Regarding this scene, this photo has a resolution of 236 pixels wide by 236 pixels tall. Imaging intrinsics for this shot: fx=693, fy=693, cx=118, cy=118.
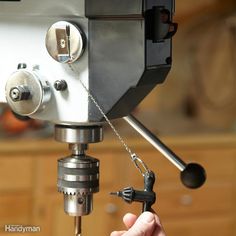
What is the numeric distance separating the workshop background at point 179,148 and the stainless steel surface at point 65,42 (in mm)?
1394

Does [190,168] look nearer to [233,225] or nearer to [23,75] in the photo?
[23,75]

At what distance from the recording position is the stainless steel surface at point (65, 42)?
2.33ft

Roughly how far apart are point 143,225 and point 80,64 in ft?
0.62

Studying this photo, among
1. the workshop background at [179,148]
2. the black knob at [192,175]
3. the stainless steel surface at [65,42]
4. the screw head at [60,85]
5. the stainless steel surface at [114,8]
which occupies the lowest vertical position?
the workshop background at [179,148]

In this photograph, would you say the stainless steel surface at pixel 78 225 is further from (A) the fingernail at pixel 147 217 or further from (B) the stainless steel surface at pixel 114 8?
(B) the stainless steel surface at pixel 114 8

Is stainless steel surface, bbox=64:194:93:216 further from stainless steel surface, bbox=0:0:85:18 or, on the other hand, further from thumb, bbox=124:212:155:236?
stainless steel surface, bbox=0:0:85:18

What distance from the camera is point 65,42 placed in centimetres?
72

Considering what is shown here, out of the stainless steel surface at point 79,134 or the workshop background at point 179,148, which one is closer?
the stainless steel surface at point 79,134

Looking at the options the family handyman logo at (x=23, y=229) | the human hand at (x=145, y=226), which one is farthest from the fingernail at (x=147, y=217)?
the family handyman logo at (x=23, y=229)

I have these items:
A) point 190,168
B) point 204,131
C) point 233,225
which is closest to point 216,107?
point 204,131

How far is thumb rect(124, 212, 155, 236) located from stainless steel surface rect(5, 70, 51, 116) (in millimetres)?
161

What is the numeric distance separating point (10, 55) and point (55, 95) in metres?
0.07

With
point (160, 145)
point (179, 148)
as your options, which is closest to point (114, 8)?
point (160, 145)

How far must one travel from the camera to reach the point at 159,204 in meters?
2.60
